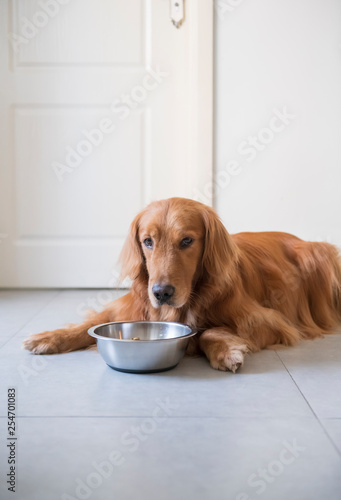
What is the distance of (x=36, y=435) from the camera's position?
1.29m

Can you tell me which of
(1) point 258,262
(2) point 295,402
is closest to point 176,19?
(1) point 258,262

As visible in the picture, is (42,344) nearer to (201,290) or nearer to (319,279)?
(201,290)

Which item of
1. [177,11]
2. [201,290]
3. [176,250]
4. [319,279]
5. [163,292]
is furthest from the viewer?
[177,11]

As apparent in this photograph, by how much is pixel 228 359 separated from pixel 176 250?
439mm

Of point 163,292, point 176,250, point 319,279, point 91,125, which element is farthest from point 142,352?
point 91,125

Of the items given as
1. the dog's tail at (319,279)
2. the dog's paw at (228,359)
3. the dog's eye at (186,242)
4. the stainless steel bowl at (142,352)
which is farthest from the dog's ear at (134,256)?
the dog's tail at (319,279)

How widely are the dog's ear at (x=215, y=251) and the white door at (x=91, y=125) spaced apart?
61.1 inches

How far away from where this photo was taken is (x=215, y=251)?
2096 mm

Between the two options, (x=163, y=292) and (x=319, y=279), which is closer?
(x=163, y=292)

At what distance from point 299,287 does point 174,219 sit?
851 mm

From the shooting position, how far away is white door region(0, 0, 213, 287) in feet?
11.9

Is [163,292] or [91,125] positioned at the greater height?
[91,125]

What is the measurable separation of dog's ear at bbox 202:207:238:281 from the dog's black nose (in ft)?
0.81

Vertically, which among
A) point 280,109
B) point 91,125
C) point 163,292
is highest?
point 280,109
